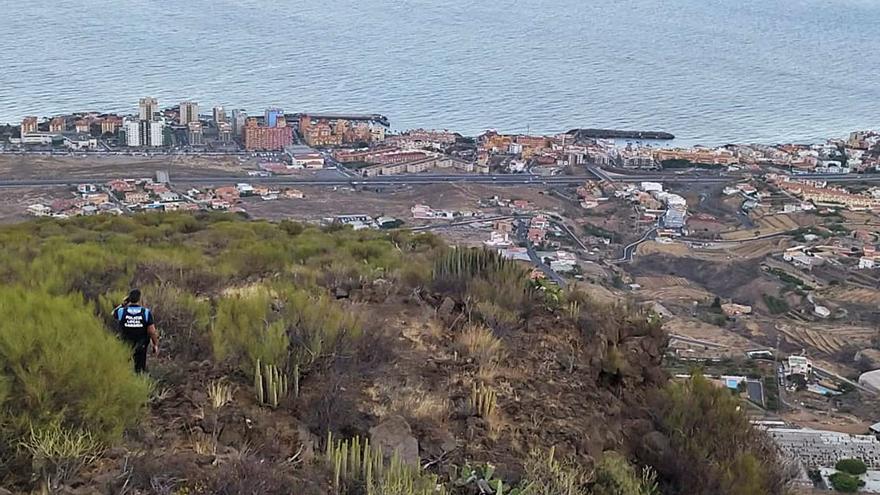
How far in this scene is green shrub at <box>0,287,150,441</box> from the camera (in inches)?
136

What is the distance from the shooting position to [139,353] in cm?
449

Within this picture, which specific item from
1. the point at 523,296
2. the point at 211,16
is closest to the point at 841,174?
the point at 523,296

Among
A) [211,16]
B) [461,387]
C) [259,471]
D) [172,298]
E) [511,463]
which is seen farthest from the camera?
[211,16]

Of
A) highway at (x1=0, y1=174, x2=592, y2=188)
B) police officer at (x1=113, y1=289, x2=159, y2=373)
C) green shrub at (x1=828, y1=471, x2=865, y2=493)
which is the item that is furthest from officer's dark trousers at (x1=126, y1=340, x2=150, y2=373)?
highway at (x1=0, y1=174, x2=592, y2=188)

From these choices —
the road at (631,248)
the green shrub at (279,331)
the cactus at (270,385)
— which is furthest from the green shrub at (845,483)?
the road at (631,248)

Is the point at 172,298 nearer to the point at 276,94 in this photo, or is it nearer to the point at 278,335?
the point at 278,335

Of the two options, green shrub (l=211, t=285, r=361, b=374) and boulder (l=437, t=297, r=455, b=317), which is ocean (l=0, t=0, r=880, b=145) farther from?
green shrub (l=211, t=285, r=361, b=374)

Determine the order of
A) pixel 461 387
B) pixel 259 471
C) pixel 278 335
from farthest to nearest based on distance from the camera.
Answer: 1. pixel 461 387
2. pixel 278 335
3. pixel 259 471

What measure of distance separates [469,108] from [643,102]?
425 inches

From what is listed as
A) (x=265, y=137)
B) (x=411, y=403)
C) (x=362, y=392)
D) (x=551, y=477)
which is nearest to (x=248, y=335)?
(x=362, y=392)

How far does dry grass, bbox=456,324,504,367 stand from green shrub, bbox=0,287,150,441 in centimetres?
209

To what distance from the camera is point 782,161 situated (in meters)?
39.2

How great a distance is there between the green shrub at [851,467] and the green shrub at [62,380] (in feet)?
28.6

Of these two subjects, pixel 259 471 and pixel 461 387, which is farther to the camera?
pixel 461 387
